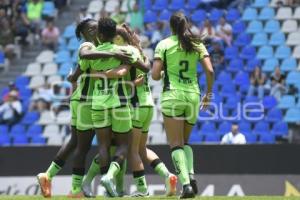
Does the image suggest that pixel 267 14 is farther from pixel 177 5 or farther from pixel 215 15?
pixel 177 5

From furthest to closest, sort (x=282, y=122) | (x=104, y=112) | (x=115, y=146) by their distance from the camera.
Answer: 1. (x=282, y=122)
2. (x=115, y=146)
3. (x=104, y=112)

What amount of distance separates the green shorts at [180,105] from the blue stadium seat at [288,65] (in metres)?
9.33

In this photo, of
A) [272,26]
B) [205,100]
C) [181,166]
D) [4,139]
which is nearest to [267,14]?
[272,26]

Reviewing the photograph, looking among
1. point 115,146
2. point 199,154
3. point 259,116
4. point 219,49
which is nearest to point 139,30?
point 219,49

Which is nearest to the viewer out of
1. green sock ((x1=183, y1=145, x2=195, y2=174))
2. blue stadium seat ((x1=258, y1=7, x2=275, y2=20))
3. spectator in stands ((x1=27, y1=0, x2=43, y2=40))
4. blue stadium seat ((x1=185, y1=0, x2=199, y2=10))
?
green sock ((x1=183, y1=145, x2=195, y2=174))

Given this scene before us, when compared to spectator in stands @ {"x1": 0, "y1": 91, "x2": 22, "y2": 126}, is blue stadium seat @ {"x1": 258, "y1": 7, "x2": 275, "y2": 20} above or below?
above

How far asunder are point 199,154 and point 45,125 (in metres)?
6.03

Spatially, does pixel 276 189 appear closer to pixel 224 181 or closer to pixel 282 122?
pixel 224 181

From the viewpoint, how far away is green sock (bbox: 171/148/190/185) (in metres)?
11.4

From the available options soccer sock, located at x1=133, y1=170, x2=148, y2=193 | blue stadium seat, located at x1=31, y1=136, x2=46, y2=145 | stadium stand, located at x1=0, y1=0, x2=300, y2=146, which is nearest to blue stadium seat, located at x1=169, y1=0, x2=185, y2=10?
stadium stand, located at x1=0, y1=0, x2=300, y2=146

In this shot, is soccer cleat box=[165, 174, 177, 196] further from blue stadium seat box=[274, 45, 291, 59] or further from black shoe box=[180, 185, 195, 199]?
blue stadium seat box=[274, 45, 291, 59]

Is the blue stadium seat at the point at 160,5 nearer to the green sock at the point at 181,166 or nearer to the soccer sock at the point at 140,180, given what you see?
the soccer sock at the point at 140,180

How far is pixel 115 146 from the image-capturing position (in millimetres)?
12109

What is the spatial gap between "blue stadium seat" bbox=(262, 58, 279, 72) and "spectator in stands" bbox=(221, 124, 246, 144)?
3.27 m
